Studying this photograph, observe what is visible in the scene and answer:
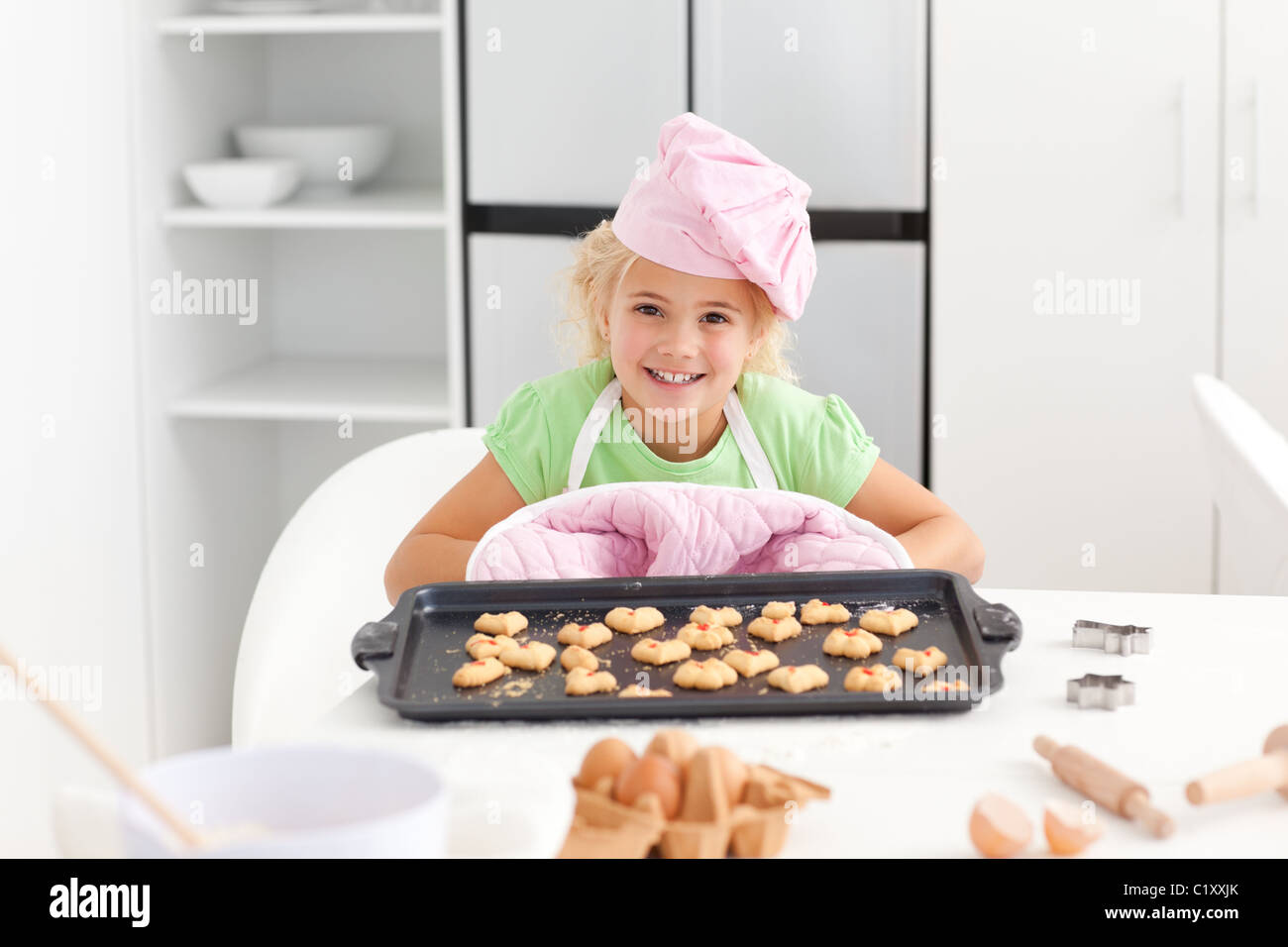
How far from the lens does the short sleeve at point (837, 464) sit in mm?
1518

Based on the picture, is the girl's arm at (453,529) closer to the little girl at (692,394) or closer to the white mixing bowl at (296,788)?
the little girl at (692,394)

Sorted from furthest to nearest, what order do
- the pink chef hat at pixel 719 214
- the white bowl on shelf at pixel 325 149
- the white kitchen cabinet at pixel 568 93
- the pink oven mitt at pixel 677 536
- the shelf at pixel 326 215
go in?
the white bowl on shelf at pixel 325 149 < the shelf at pixel 326 215 < the white kitchen cabinet at pixel 568 93 < the pink chef hat at pixel 719 214 < the pink oven mitt at pixel 677 536

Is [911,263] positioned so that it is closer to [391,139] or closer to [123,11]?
[391,139]

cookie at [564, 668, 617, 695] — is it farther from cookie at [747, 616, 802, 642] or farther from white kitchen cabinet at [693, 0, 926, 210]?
white kitchen cabinet at [693, 0, 926, 210]

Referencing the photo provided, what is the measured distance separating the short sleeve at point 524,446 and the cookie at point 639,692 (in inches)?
27.4

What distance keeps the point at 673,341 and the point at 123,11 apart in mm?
1609

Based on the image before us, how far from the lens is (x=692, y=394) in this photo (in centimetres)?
148

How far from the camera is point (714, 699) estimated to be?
0.82 metres

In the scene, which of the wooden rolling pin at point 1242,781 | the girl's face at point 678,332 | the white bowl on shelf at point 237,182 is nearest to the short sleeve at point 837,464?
the girl's face at point 678,332

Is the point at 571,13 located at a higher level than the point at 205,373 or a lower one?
higher

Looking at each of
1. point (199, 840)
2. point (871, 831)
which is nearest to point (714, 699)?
point (871, 831)

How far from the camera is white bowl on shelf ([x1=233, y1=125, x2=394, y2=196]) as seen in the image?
278 centimetres

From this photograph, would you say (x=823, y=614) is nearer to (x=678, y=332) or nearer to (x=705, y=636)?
(x=705, y=636)

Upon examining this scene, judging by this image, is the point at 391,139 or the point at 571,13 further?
the point at 391,139
